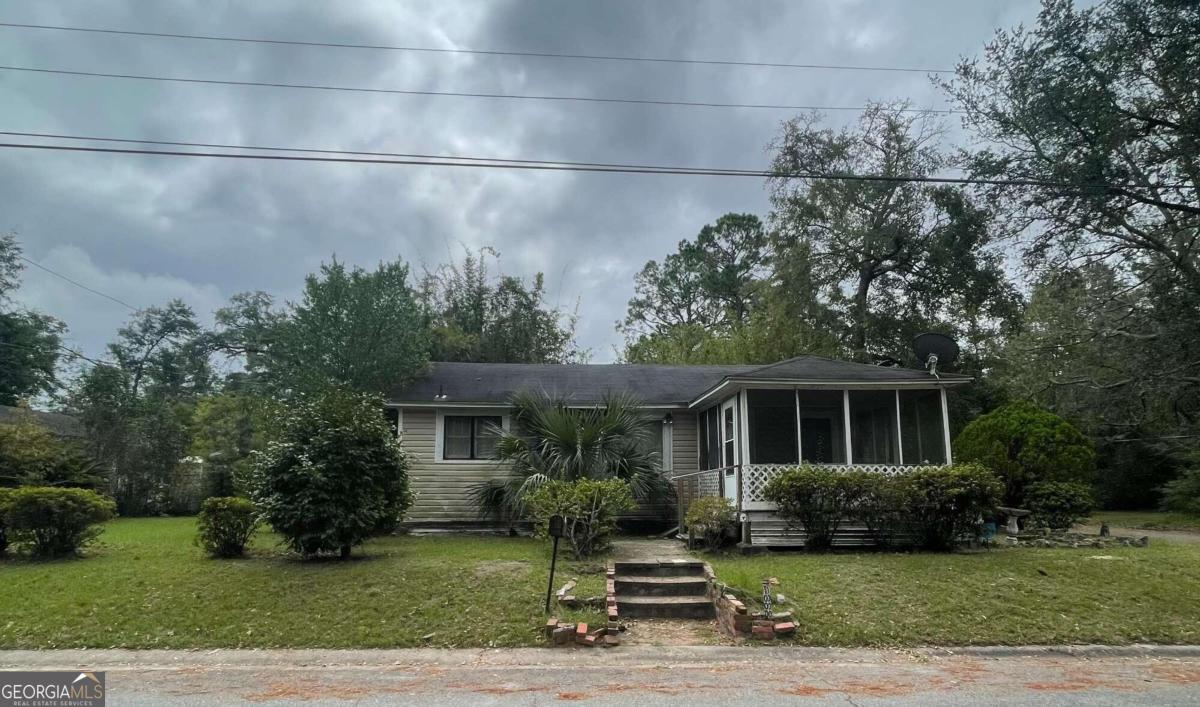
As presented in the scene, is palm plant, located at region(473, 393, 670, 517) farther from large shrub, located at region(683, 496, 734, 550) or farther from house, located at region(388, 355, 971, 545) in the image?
large shrub, located at region(683, 496, 734, 550)

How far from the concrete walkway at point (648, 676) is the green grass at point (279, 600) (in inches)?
13.7

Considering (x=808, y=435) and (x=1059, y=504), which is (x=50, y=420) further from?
(x=1059, y=504)

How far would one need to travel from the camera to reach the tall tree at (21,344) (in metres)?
33.8

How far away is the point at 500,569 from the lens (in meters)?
9.76

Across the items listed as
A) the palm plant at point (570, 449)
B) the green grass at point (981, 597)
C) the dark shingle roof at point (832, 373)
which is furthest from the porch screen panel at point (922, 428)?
the palm plant at point (570, 449)

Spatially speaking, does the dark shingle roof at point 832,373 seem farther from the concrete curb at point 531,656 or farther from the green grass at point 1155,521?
the green grass at point 1155,521

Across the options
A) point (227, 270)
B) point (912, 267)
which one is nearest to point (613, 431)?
point (227, 270)

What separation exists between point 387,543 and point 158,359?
33363 mm

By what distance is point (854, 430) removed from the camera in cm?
1692

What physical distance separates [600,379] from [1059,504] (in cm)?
1030

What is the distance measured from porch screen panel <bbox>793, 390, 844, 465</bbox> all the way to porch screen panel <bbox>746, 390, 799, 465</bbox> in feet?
0.85

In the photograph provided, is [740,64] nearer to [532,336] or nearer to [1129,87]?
[1129,87]

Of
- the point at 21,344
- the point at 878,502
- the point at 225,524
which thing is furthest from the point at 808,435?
the point at 21,344

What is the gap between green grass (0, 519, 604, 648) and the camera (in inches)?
294
